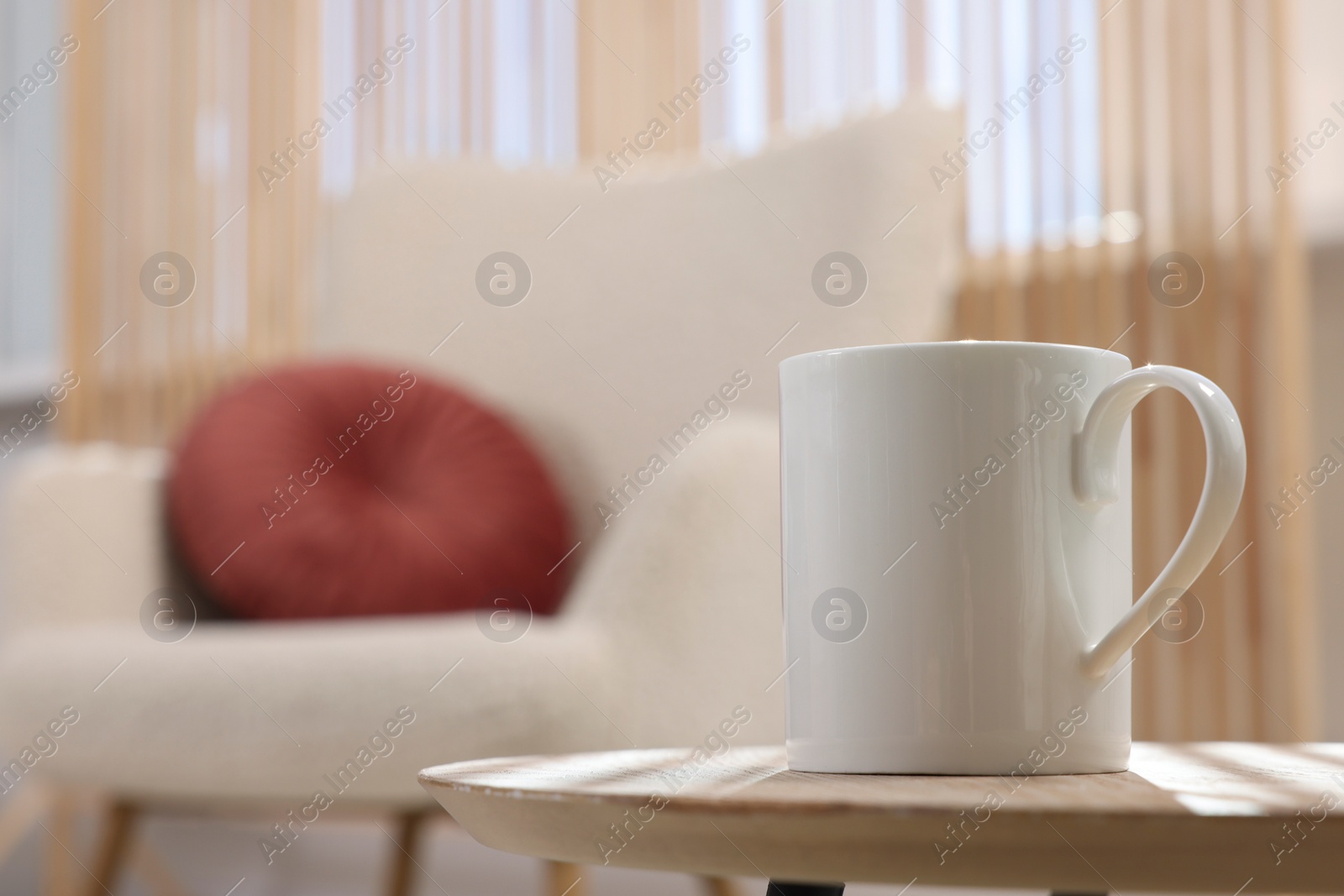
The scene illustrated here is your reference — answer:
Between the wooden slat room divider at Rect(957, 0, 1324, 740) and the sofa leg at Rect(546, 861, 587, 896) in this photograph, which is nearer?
the sofa leg at Rect(546, 861, 587, 896)

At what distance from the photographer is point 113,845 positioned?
138 cm

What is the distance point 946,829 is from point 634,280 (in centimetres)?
116

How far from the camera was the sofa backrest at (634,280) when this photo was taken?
1.24 meters

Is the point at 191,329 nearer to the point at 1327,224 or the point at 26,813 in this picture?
the point at 26,813

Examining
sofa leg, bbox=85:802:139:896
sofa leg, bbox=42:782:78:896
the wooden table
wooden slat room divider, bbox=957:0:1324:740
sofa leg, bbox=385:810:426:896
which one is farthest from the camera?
sofa leg, bbox=42:782:78:896

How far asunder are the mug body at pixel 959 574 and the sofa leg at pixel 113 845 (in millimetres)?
1175

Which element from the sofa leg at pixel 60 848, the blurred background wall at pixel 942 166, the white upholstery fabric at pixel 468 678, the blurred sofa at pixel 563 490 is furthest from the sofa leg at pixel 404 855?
the sofa leg at pixel 60 848

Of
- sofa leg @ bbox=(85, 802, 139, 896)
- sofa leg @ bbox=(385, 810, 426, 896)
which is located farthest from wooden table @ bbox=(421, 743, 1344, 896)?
sofa leg @ bbox=(385, 810, 426, 896)

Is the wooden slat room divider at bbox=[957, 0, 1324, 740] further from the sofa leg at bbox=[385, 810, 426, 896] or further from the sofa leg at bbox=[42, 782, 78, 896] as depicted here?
the sofa leg at bbox=[42, 782, 78, 896]

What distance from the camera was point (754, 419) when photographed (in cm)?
109

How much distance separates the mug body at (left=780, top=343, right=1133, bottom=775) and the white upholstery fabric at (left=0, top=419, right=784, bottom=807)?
543mm

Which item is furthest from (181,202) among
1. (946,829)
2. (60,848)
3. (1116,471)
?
(946,829)

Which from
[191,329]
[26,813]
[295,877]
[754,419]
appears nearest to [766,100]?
[754,419]

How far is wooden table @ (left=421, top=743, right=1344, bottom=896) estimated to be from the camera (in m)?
0.26
